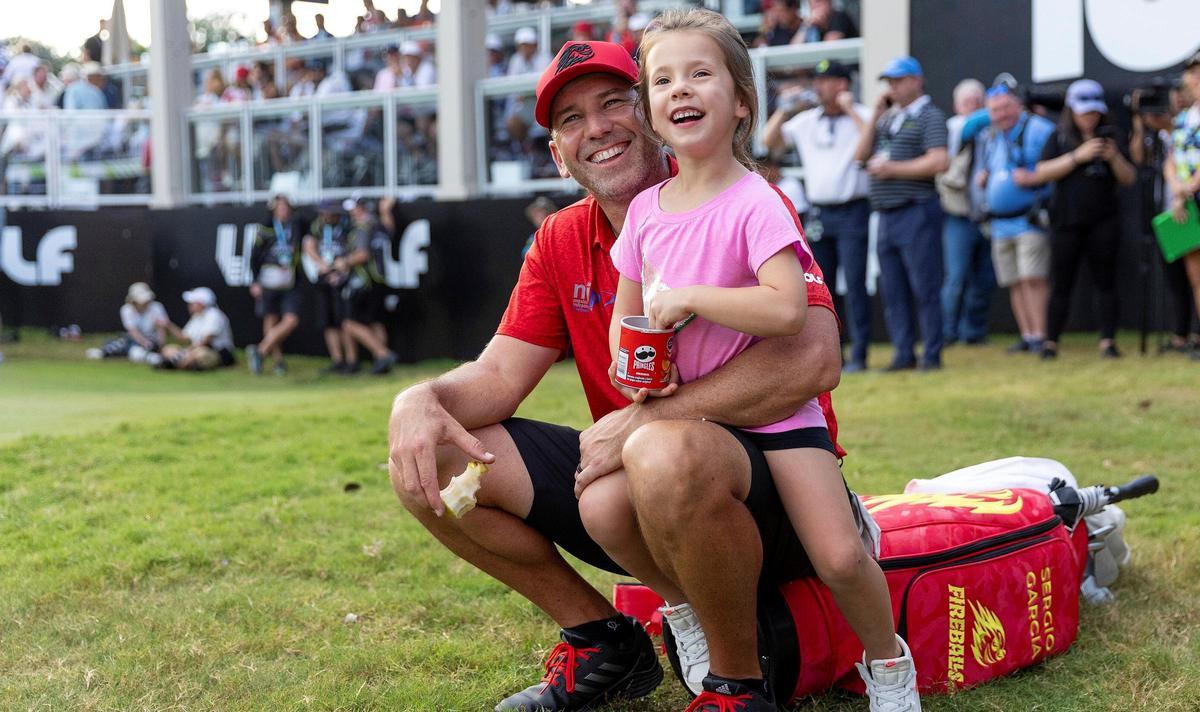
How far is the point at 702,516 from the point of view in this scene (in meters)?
2.45

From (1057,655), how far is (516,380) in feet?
5.19

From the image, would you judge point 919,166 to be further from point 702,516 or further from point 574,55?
point 702,516

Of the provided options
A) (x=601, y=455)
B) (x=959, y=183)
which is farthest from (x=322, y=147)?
(x=601, y=455)

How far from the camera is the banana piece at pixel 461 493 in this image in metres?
2.69

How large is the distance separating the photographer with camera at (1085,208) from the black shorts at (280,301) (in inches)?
294

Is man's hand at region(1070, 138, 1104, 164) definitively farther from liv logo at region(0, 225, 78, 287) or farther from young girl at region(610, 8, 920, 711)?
liv logo at region(0, 225, 78, 287)

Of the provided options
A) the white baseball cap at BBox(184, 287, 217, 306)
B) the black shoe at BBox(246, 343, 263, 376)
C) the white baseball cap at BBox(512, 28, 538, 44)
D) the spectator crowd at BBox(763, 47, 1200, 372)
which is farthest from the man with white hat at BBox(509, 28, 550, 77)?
the spectator crowd at BBox(763, 47, 1200, 372)

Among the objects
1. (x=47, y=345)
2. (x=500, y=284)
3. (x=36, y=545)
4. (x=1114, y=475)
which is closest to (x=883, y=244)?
(x=1114, y=475)

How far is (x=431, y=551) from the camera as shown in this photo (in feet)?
14.6

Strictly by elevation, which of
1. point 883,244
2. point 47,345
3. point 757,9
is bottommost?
point 47,345

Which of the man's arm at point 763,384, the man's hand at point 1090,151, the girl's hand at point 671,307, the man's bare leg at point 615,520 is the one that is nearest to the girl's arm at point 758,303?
the girl's hand at point 671,307

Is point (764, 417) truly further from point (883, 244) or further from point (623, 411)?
point (883, 244)

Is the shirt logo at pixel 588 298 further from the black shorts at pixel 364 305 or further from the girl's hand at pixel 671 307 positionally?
the black shorts at pixel 364 305

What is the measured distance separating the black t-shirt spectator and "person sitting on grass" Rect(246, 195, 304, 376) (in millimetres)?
7547
